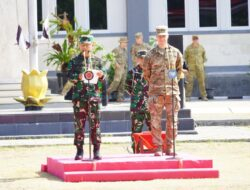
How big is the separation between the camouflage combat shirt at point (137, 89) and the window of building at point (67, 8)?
55.0 feet

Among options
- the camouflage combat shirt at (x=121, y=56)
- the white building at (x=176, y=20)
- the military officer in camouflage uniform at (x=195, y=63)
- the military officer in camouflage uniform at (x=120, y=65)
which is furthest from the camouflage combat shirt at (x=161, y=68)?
the white building at (x=176, y=20)

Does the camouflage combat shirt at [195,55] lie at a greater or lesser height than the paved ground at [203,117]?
greater

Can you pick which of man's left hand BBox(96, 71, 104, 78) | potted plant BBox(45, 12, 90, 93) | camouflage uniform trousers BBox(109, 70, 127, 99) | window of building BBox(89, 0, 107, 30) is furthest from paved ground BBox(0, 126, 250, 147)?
window of building BBox(89, 0, 107, 30)

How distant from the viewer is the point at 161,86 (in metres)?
15.3

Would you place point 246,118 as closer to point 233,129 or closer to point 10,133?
point 233,129

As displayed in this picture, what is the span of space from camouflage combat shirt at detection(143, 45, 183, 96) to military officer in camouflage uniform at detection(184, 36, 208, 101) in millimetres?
16557

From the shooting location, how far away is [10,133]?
21859mm

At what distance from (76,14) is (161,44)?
62.2 feet

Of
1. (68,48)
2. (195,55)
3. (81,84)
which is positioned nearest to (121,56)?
(195,55)

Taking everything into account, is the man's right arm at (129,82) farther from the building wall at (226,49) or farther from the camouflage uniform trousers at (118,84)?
the building wall at (226,49)

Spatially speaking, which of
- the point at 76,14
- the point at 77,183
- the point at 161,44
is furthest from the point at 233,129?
the point at 76,14

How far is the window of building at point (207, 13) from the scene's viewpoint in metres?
34.7

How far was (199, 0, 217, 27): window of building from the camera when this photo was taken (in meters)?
34.7

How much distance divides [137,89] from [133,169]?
3137mm
